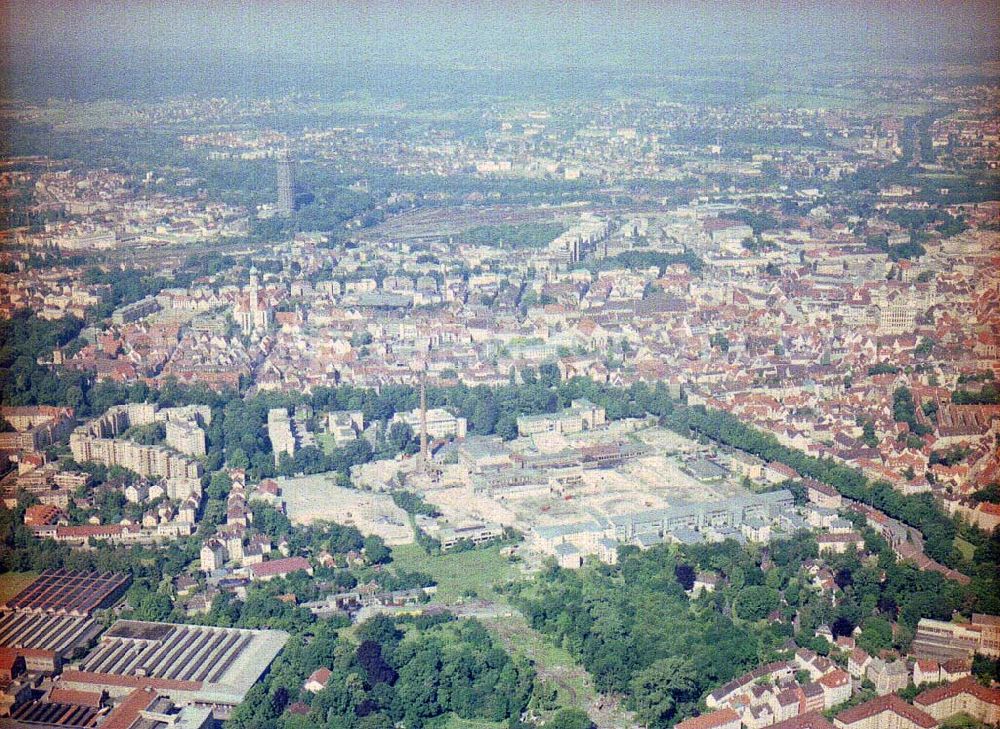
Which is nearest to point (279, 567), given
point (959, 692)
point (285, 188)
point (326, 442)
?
point (326, 442)

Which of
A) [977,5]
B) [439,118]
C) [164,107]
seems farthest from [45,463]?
[439,118]

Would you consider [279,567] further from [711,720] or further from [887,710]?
[887,710]

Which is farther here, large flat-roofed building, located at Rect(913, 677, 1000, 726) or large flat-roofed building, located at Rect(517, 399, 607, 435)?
large flat-roofed building, located at Rect(517, 399, 607, 435)

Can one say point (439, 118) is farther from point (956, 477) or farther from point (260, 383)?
point (956, 477)

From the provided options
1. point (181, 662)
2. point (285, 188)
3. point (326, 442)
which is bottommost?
point (326, 442)

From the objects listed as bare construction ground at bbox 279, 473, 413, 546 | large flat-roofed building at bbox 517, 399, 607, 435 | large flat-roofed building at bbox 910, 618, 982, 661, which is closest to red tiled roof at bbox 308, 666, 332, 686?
bare construction ground at bbox 279, 473, 413, 546

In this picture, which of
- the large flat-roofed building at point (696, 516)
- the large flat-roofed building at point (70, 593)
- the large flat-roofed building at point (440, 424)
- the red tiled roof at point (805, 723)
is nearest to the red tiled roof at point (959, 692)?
the red tiled roof at point (805, 723)

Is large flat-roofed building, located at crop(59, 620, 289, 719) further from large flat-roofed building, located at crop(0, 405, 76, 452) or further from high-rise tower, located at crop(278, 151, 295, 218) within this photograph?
high-rise tower, located at crop(278, 151, 295, 218)
